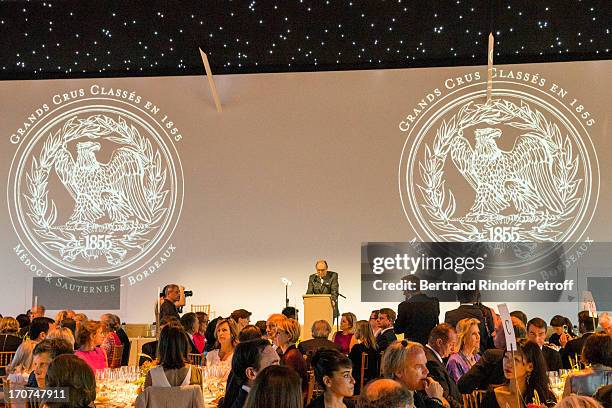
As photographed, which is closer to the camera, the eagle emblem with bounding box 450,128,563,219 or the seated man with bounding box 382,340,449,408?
the seated man with bounding box 382,340,449,408

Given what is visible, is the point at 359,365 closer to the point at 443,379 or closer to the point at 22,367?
the point at 443,379

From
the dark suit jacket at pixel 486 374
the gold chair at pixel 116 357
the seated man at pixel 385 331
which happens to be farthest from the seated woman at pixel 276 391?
the gold chair at pixel 116 357

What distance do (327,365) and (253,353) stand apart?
354 millimetres

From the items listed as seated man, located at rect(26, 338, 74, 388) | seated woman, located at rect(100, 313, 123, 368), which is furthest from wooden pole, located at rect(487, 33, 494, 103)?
seated man, located at rect(26, 338, 74, 388)

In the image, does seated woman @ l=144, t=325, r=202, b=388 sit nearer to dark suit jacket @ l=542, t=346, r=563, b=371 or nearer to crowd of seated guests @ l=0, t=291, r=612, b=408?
crowd of seated guests @ l=0, t=291, r=612, b=408

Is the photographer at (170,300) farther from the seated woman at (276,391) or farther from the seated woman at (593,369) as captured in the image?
the seated woman at (276,391)

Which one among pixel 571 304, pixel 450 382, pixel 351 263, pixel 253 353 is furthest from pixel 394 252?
pixel 253 353

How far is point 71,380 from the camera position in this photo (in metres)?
3.55

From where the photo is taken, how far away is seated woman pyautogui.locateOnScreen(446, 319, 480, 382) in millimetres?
5945

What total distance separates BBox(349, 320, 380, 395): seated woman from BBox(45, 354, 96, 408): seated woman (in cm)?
327

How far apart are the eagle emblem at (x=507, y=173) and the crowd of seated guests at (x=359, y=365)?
180 inches

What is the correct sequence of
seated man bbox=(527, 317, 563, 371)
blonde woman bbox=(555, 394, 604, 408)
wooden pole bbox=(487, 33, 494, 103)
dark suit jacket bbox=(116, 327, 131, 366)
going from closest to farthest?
blonde woman bbox=(555, 394, 604, 408) → seated man bbox=(527, 317, 563, 371) → dark suit jacket bbox=(116, 327, 131, 366) → wooden pole bbox=(487, 33, 494, 103)

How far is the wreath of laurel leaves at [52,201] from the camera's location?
43.3 feet

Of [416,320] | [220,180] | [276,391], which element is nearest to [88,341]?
[416,320]
